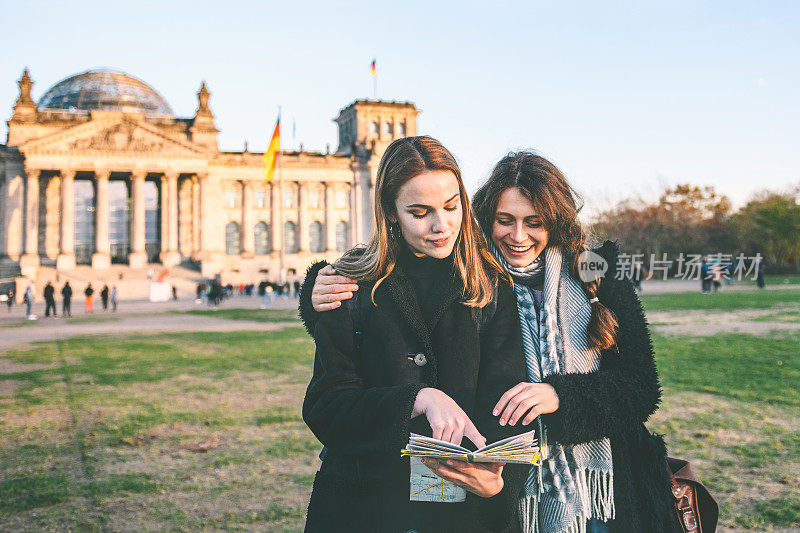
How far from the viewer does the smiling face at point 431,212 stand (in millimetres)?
2436

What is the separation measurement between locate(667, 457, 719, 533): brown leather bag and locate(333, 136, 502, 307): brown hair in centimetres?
123

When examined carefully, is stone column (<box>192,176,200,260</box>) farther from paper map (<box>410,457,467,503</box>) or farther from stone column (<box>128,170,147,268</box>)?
paper map (<box>410,457,467,503</box>)

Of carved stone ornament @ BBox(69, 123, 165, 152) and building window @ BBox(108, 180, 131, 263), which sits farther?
building window @ BBox(108, 180, 131, 263)

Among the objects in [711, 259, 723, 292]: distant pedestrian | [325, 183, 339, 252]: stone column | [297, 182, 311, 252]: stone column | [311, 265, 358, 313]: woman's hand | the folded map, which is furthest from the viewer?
[325, 183, 339, 252]: stone column

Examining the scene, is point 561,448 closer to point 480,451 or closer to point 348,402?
point 480,451

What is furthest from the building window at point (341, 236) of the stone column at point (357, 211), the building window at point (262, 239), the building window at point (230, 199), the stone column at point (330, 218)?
the building window at point (230, 199)

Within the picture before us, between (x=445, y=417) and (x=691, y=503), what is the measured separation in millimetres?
1416

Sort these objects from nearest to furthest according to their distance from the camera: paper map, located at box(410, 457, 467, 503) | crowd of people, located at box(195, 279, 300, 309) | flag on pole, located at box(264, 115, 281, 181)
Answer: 1. paper map, located at box(410, 457, 467, 503)
2. crowd of people, located at box(195, 279, 300, 309)
3. flag on pole, located at box(264, 115, 281, 181)

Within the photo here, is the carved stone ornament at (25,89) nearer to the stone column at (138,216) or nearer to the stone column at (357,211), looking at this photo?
the stone column at (138,216)

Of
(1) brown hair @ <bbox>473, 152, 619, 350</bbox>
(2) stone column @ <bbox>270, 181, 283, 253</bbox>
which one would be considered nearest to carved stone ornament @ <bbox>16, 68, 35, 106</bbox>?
(2) stone column @ <bbox>270, 181, 283, 253</bbox>

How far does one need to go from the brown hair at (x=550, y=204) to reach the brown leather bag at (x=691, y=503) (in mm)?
700

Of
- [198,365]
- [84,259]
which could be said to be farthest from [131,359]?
[84,259]

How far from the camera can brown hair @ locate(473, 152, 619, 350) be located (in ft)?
8.97

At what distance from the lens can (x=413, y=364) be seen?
2361 millimetres
